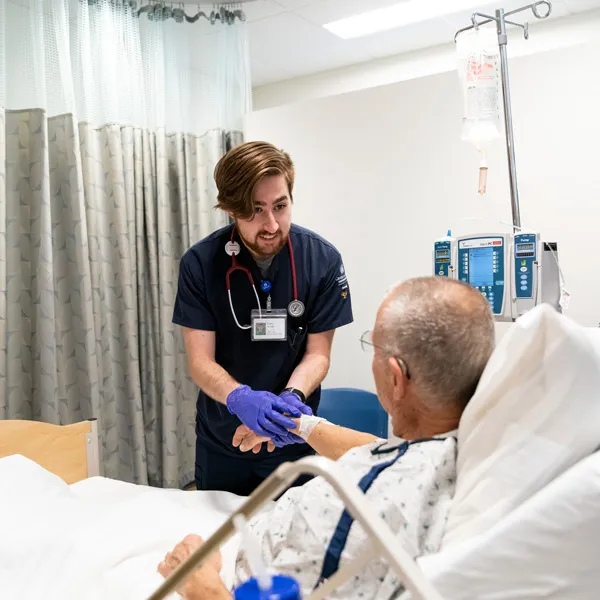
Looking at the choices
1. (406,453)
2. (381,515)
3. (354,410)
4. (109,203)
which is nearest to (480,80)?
(354,410)

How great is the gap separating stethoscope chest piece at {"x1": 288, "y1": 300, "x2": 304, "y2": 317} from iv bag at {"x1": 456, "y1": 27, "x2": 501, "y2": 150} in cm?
82

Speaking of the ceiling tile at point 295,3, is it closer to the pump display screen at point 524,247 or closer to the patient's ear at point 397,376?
the pump display screen at point 524,247

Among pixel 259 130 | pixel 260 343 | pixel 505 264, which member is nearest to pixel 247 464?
pixel 260 343

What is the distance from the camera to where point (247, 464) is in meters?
2.15

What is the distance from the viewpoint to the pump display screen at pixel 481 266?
2033mm

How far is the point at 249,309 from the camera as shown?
2.12 meters

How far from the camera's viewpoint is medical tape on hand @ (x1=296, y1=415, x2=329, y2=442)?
1702 millimetres

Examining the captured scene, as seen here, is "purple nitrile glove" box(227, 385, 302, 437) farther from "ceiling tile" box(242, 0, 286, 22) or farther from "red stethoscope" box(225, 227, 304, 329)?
"ceiling tile" box(242, 0, 286, 22)

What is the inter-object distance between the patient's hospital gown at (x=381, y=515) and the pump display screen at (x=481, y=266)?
3.38 feet

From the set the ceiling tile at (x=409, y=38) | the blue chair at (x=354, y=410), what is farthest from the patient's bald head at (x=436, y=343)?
the ceiling tile at (x=409, y=38)

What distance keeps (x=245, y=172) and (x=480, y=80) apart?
2.80 ft

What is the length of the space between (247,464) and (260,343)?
41cm

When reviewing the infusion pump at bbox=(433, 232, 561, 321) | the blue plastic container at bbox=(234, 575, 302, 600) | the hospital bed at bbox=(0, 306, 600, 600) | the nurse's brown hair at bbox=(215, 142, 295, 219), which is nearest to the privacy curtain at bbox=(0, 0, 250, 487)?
the nurse's brown hair at bbox=(215, 142, 295, 219)

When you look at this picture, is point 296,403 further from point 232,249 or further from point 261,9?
point 261,9
